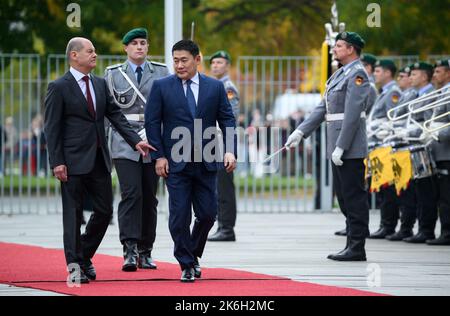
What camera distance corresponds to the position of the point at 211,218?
9.65 m

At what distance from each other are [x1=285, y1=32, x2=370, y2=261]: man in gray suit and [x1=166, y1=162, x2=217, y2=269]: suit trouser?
1.81 metres

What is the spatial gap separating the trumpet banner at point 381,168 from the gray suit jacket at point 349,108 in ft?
6.75

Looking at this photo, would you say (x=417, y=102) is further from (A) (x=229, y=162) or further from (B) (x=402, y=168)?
(A) (x=229, y=162)

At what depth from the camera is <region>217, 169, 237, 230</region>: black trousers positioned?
44.9 ft

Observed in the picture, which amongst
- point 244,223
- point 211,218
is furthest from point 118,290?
point 244,223

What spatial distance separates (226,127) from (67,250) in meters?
1.63

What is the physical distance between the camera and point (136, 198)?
407 inches

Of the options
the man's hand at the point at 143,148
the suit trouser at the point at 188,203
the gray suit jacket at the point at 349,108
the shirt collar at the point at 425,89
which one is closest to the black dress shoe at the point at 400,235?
the shirt collar at the point at 425,89

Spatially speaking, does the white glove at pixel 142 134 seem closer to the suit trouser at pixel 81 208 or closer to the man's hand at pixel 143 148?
the man's hand at pixel 143 148

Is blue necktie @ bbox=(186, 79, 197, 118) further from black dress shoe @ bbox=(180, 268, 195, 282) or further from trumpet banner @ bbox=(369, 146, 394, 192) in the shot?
trumpet banner @ bbox=(369, 146, 394, 192)

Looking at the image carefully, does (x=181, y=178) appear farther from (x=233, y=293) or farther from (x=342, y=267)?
(x=342, y=267)

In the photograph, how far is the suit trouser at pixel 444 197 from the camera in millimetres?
13023

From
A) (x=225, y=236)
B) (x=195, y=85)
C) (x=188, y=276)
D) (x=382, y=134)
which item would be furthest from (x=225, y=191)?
(x=188, y=276)

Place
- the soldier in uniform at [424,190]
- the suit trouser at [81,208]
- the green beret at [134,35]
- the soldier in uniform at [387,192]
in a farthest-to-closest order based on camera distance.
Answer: the soldier in uniform at [387,192] → the soldier in uniform at [424,190] → the green beret at [134,35] → the suit trouser at [81,208]
